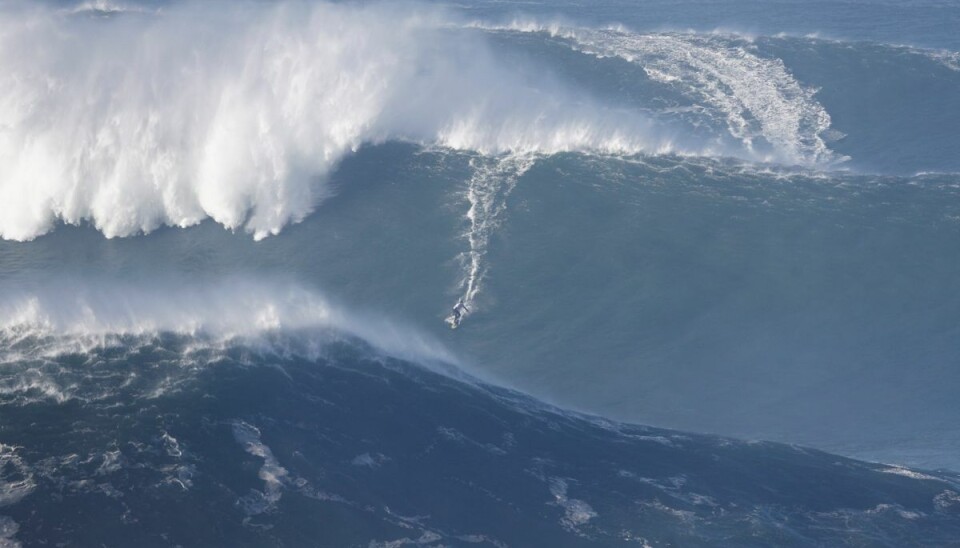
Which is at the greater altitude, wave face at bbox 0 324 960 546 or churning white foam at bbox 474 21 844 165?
A: churning white foam at bbox 474 21 844 165

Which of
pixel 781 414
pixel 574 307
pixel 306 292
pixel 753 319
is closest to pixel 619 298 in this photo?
pixel 574 307

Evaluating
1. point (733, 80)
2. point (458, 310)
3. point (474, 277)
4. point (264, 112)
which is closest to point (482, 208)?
point (474, 277)

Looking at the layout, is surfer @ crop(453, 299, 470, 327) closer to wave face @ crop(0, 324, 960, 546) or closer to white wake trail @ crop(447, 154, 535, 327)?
white wake trail @ crop(447, 154, 535, 327)

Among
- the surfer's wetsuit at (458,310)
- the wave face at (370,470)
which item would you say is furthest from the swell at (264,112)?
the wave face at (370,470)

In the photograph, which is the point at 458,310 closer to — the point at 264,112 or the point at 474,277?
the point at 474,277

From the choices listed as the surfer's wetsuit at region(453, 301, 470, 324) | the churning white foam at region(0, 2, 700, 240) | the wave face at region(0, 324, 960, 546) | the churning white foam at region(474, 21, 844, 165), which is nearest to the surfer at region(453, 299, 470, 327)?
the surfer's wetsuit at region(453, 301, 470, 324)

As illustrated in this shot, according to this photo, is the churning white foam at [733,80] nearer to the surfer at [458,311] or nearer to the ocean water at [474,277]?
the ocean water at [474,277]
